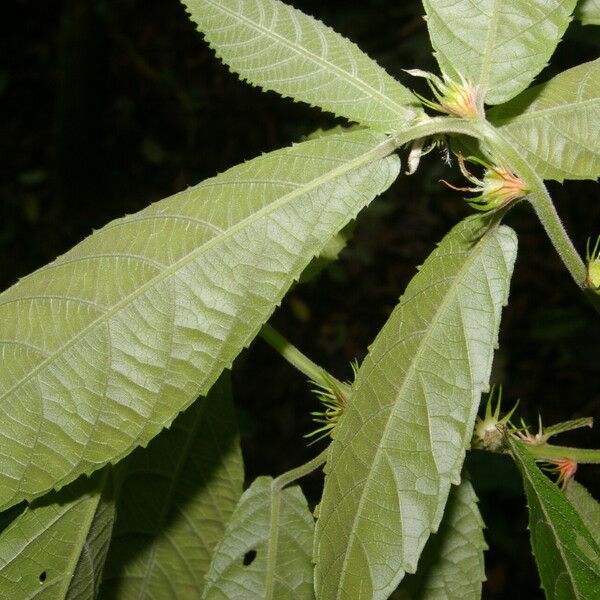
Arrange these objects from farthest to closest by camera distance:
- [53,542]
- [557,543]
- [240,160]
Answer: [240,160] < [53,542] < [557,543]

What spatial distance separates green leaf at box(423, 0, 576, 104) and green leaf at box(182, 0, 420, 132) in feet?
0.28

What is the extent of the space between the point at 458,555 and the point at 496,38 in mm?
845

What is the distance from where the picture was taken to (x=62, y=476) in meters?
0.98

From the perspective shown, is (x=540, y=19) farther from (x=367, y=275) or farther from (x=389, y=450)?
(x=367, y=275)

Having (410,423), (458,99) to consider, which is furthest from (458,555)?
(458,99)

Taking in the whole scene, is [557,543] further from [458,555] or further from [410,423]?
[458,555]

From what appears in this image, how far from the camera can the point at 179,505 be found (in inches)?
59.0

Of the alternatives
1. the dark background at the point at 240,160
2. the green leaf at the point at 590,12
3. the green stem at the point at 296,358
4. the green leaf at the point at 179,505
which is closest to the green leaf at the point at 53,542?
the green leaf at the point at 179,505

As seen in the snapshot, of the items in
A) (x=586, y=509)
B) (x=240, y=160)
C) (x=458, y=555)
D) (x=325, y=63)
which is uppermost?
(x=325, y=63)

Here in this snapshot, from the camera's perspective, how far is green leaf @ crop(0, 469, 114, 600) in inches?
46.3

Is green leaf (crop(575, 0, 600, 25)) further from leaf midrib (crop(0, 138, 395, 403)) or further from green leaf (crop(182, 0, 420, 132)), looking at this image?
leaf midrib (crop(0, 138, 395, 403))

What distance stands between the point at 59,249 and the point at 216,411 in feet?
10.2

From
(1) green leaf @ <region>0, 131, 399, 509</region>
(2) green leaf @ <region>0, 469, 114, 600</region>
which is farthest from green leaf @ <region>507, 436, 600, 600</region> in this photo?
(2) green leaf @ <region>0, 469, 114, 600</region>

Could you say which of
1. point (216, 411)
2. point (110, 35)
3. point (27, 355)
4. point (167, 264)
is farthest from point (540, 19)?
point (110, 35)
